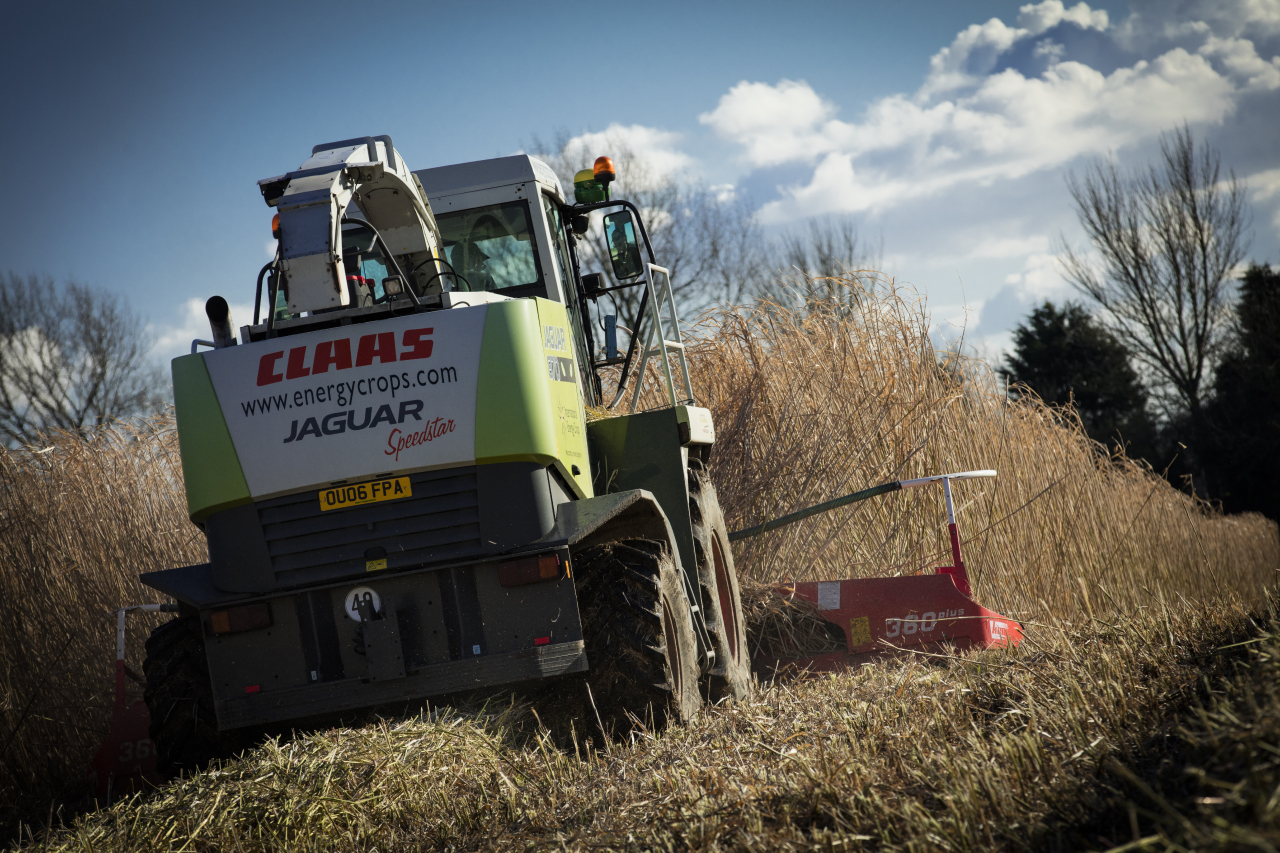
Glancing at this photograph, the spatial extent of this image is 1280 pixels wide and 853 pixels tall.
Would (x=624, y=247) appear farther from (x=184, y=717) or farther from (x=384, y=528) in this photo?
(x=184, y=717)

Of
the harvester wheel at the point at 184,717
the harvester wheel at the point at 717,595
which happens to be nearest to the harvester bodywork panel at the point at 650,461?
the harvester wheel at the point at 717,595

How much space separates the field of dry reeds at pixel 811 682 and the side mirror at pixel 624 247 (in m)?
2.19

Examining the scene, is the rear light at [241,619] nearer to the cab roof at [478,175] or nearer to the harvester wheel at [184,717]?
the harvester wheel at [184,717]

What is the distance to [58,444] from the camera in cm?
866

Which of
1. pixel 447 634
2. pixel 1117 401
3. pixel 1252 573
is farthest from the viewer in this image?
pixel 1117 401

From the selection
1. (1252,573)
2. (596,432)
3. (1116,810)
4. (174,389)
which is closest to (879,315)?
(596,432)

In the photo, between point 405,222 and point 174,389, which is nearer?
point 174,389

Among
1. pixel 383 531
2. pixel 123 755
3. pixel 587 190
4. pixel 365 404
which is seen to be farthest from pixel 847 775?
pixel 123 755

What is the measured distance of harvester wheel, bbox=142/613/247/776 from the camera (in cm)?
395

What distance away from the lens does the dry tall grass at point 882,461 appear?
7.89 m

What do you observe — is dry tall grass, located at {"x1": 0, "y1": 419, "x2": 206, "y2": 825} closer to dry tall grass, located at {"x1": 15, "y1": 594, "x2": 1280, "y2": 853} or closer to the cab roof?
dry tall grass, located at {"x1": 15, "y1": 594, "x2": 1280, "y2": 853}

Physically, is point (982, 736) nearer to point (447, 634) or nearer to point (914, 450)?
point (447, 634)

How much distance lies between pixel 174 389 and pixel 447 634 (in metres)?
1.43

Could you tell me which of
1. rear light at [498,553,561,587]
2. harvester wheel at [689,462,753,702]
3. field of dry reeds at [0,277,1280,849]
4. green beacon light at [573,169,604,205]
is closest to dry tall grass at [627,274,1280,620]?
field of dry reeds at [0,277,1280,849]
